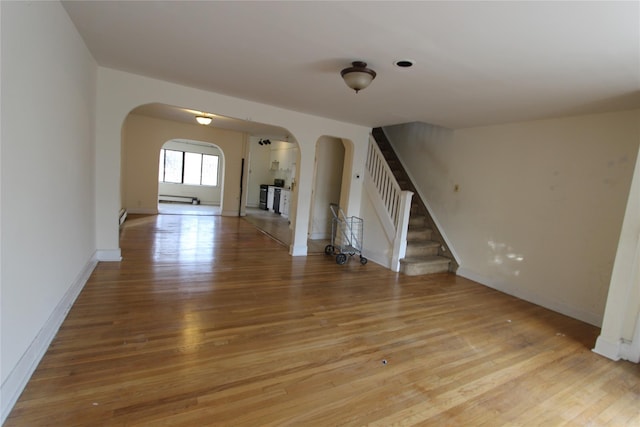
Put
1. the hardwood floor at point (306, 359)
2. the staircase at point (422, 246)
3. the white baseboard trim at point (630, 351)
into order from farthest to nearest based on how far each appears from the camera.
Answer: the staircase at point (422, 246) < the white baseboard trim at point (630, 351) < the hardwood floor at point (306, 359)

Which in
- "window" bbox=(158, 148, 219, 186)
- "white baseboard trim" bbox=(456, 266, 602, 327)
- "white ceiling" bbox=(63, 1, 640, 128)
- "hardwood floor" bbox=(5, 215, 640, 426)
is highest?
"white ceiling" bbox=(63, 1, 640, 128)

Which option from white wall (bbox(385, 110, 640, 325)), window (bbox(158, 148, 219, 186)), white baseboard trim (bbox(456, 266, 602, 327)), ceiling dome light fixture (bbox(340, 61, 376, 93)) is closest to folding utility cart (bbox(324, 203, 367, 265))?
white wall (bbox(385, 110, 640, 325))

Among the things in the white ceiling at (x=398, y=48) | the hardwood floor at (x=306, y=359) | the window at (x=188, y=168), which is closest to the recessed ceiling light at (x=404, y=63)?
the white ceiling at (x=398, y=48)

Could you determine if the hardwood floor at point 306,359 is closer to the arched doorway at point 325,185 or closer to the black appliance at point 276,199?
the arched doorway at point 325,185

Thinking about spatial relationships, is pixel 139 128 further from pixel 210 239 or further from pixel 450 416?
pixel 450 416

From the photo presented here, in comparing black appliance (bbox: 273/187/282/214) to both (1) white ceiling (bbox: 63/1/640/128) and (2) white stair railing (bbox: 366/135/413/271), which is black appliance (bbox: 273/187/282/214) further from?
(1) white ceiling (bbox: 63/1/640/128)

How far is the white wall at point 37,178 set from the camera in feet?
5.21

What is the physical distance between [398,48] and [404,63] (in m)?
0.31

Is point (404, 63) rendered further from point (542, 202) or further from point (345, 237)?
point (345, 237)

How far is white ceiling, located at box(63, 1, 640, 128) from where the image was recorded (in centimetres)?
194

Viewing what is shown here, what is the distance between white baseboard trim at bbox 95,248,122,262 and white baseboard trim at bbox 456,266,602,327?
5311mm

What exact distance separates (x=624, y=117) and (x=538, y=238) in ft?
5.49

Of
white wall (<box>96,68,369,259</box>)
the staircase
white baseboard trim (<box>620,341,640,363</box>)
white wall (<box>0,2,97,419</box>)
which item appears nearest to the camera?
white wall (<box>0,2,97,419</box>)

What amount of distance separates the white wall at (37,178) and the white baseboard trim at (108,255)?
117 cm
